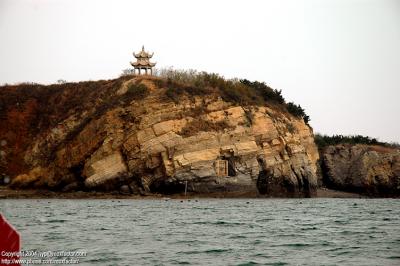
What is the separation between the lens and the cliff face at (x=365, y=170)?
242 ft

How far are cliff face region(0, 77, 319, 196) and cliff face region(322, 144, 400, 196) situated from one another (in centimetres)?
651

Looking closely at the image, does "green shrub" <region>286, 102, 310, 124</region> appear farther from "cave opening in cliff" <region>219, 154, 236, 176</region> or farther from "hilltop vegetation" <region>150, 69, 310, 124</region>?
"cave opening in cliff" <region>219, 154, 236, 176</region>

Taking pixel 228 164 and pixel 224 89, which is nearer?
pixel 228 164

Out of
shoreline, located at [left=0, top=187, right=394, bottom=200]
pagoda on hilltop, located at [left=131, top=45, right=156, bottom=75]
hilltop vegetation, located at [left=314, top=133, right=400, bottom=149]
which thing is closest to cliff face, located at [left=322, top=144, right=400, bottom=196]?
hilltop vegetation, located at [left=314, top=133, right=400, bottom=149]

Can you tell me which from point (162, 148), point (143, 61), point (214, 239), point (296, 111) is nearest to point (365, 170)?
point (296, 111)

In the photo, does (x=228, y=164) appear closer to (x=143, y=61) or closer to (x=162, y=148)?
(x=162, y=148)

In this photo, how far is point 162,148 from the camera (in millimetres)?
60406

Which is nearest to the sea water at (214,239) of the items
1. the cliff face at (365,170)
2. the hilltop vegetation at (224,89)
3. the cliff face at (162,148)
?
the cliff face at (162,148)

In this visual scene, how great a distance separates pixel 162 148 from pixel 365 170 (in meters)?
29.3

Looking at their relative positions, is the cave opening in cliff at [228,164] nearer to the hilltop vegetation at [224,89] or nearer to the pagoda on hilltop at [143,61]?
the hilltop vegetation at [224,89]

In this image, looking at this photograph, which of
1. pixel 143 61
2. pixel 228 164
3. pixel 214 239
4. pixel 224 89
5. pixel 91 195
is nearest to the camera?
pixel 214 239

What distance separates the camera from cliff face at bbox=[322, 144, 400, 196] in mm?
73750

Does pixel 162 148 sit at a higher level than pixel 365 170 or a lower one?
higher

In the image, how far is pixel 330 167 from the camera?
77.3m
